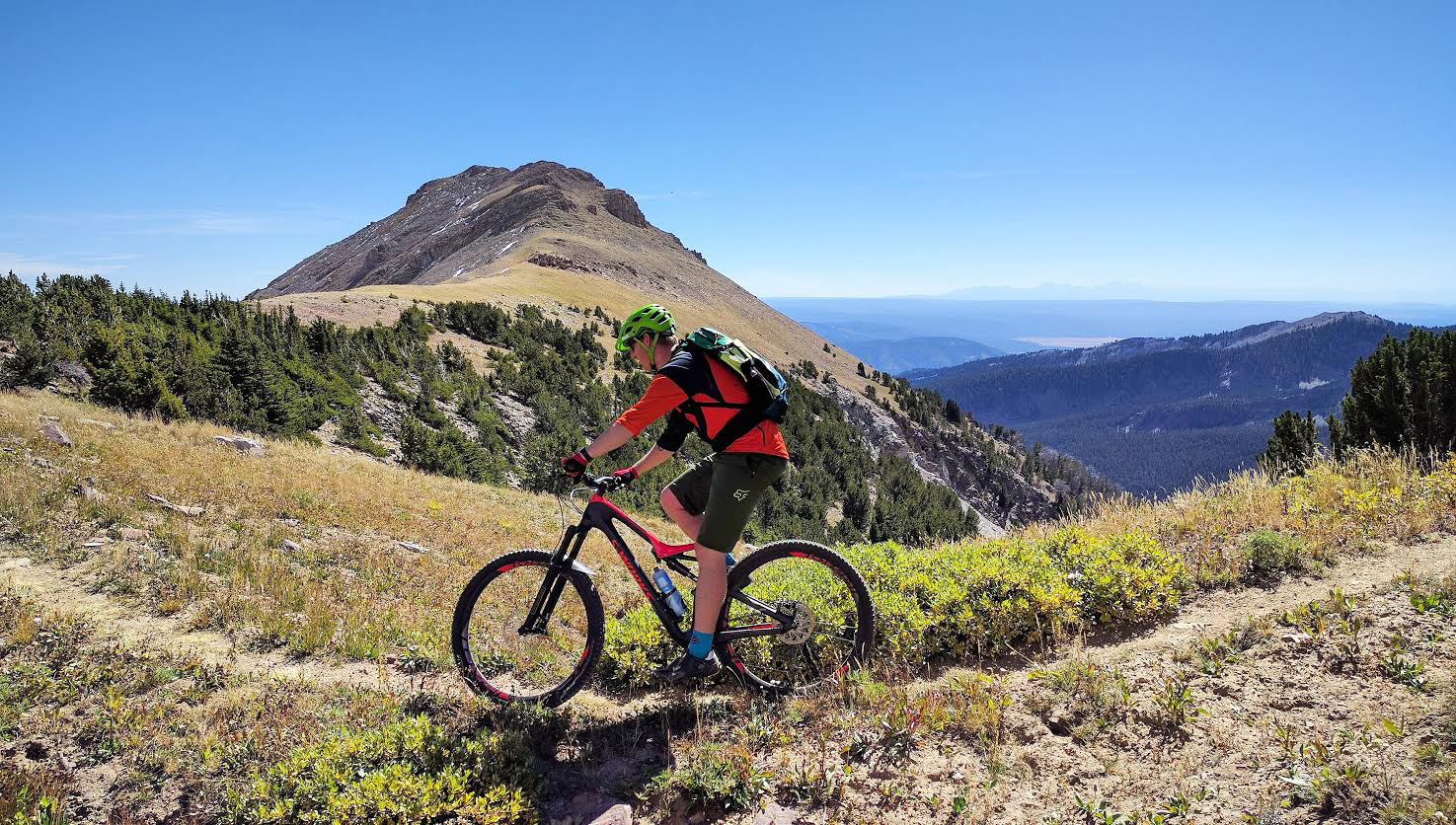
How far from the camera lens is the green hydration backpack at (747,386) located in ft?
13.0

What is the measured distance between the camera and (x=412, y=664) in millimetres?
5117

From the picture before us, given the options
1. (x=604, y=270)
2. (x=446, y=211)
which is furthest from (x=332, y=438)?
(x=446, y=211)

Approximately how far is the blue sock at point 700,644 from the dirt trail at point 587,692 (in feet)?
2.01

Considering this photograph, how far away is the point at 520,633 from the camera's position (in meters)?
4.58

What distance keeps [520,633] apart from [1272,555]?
599 centimetres

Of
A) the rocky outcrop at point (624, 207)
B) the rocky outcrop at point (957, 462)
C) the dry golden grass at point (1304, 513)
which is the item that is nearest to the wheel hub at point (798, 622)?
the dry golden grass at point (1304, 513)

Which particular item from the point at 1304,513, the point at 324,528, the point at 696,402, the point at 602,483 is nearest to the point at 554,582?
the point at 602,483

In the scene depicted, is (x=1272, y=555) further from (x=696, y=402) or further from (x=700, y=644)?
(x=696, y=402)

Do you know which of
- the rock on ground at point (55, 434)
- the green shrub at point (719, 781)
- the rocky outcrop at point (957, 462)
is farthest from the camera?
the rocky outcrop at point (957, 462)

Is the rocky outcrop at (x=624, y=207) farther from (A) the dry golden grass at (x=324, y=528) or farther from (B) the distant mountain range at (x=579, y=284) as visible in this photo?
(A) the dry golden grass at (x=324, y=528)

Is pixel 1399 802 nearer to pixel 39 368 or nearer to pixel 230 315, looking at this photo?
pixel 39 368

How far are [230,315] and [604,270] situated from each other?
56388mm

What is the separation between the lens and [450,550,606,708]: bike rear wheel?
4438mm

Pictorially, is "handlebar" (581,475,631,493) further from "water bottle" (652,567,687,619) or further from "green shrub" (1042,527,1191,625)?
"green shrub" (1042,527,1191,625)
